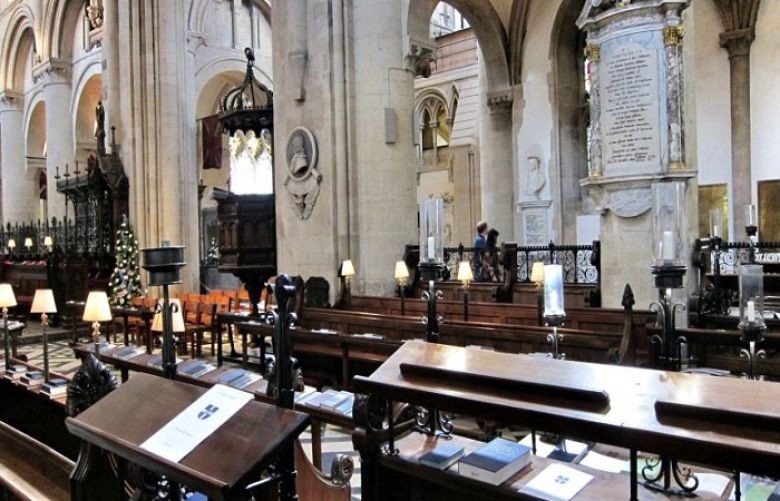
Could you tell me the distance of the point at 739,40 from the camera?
11.9 m

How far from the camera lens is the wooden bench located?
3037mm

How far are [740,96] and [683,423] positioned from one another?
1253 cm

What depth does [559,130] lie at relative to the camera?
1360 centimetres

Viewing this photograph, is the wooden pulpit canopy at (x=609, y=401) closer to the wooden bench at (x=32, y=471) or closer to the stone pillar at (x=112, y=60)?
the wooden bench at (x=32, y=471)

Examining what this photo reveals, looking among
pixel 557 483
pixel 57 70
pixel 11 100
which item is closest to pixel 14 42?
pixel 11 100

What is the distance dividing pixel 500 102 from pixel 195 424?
13745 millimetres

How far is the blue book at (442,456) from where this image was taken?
2160 millimetres

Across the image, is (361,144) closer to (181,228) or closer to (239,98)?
(239,98)

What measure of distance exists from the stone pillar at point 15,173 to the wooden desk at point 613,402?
2621cm

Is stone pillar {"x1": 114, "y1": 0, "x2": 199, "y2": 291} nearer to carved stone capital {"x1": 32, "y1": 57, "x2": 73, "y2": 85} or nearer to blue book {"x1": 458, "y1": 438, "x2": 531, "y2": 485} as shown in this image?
carved stone capital {"x1": 32, "y1": 57, "x2": 73, "y2": 85}

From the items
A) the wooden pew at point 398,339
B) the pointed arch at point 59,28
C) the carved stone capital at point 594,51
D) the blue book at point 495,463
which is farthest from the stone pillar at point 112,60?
the blue book at point 495,463

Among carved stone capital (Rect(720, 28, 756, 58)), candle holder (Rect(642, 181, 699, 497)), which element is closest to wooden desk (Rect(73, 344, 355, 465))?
candle holder (Rect(642, 181, 699, 497))

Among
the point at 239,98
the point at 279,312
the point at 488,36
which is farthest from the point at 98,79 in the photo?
the point at 279,312

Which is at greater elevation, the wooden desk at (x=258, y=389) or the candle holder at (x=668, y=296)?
the candle holder at (x=668, y=296)
